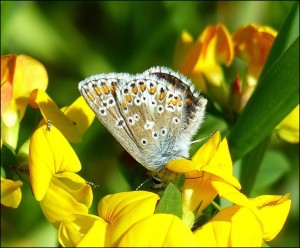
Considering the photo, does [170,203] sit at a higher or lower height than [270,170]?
higher

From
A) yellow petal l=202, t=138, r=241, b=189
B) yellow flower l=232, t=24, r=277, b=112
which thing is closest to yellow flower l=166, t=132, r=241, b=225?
yellow petal l=202, t=138, r=241, b=189

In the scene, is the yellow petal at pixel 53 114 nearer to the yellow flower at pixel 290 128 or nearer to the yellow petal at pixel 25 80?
the yellow petal at pixel 25 80

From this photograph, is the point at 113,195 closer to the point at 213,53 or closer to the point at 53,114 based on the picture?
the point at 53,114

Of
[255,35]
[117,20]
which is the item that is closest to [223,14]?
[117,20]

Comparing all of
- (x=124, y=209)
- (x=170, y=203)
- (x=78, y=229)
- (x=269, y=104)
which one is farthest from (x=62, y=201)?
(x=269, y=104)

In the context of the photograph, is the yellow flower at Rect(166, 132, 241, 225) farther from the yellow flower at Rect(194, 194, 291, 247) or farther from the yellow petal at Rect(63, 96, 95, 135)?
the yellow petal at Rect(63, 96, 95, 135)

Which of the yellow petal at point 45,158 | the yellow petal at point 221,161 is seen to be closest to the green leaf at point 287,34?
the yellow petal at point 221,161

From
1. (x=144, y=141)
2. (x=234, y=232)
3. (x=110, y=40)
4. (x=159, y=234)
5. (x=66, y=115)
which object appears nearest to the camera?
(x=159, y=234)
